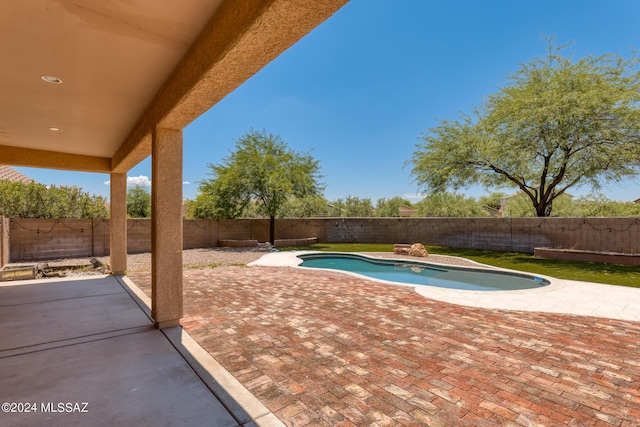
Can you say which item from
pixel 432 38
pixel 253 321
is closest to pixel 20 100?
pixel 253 321

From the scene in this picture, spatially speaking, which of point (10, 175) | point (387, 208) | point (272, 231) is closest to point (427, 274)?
point (272, 231)

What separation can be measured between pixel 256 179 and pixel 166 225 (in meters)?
12.2

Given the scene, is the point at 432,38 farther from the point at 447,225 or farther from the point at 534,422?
the point at 534,422

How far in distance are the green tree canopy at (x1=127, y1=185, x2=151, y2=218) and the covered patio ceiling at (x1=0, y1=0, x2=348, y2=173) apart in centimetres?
2387

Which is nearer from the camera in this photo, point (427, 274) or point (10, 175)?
point (427, 274)

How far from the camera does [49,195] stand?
1351cm

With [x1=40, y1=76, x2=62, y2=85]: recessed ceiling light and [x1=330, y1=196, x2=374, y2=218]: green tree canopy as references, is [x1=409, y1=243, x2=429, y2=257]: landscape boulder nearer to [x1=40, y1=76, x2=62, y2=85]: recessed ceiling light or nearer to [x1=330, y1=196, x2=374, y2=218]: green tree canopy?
[x1=40, y1=76, x2=62, y2=85]: recessed ceiling light

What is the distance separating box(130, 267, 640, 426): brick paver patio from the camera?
240 cm

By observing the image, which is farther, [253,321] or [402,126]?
[402,126]

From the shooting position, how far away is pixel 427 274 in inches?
405

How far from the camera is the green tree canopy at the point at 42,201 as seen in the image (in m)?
12.8

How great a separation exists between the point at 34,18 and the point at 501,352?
554 cm

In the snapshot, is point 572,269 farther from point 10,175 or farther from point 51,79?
point 10,175

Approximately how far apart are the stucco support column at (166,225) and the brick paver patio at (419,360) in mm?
489
